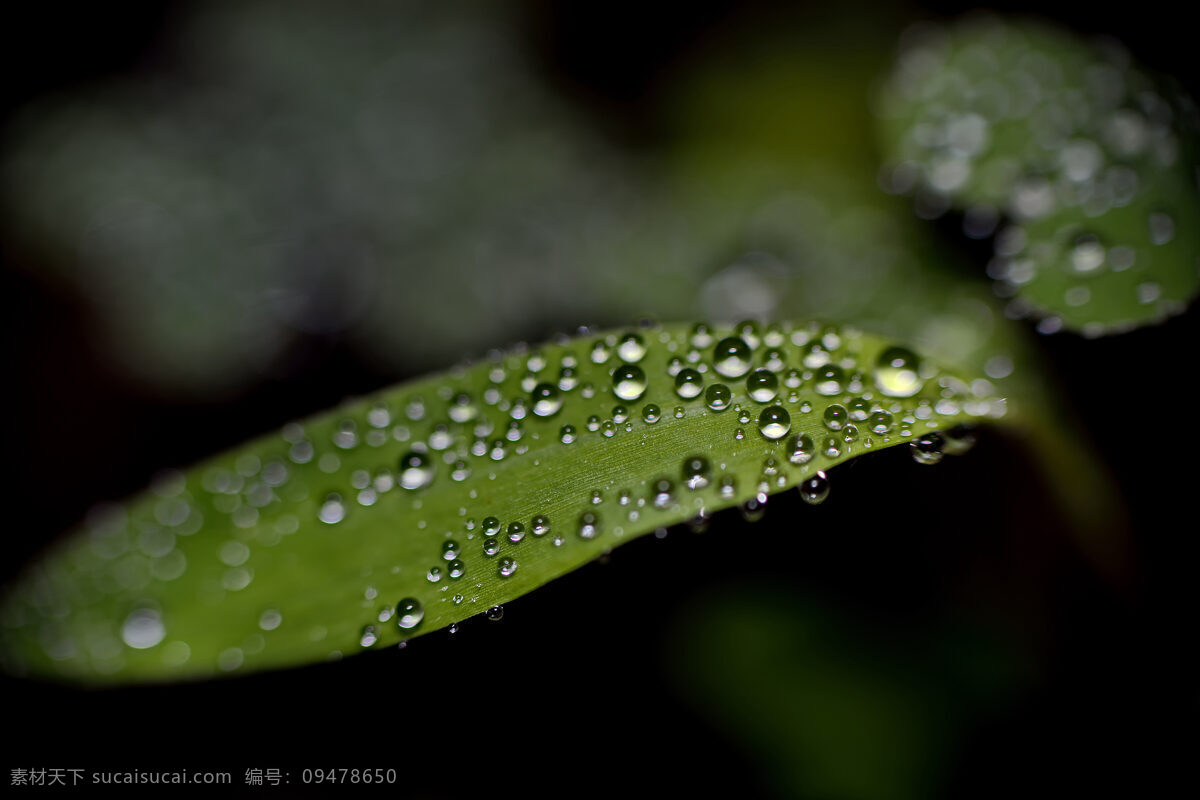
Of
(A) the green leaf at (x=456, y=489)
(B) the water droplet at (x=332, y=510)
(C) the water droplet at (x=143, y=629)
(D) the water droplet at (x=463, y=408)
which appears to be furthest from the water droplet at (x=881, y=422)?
(C) the water droplet at (x=143, y=629)

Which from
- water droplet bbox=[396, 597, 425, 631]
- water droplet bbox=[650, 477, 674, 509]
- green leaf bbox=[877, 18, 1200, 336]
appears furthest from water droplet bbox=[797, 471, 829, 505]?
green leaf bbox=[877, 18, 1200, 336]

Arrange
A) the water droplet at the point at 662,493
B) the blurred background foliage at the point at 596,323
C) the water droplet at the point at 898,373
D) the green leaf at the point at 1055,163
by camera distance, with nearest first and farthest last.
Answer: the water droplet at the point at 662,493
the water droplet at the point at 898,373
the green leaf at the point at 1055,163
the blurred background foliage at the point at 596,323

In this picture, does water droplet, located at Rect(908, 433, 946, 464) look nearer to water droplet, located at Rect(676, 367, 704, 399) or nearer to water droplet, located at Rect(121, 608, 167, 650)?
water droplet, located at Rect(676, 367, 704, 399)

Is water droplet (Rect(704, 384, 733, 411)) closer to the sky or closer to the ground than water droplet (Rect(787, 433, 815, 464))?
closer to the sky

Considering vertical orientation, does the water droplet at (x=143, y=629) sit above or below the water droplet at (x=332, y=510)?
below

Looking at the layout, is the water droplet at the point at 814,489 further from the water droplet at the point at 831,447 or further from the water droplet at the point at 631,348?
the water droplet at the point at 631,348

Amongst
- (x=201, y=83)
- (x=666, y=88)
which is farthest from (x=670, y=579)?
(x=201, y=83)

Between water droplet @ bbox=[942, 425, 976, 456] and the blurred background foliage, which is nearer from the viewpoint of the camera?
water droplet @ bbox=[942, 425, 976, 456]

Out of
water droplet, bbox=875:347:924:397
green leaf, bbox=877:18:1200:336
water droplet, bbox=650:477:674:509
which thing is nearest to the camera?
water droplet, bbox=650:477:674:509

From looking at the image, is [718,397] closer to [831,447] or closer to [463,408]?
[831,447]
